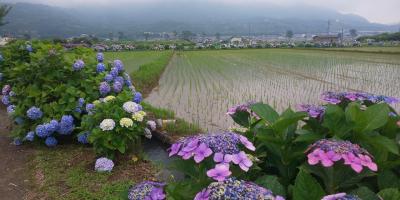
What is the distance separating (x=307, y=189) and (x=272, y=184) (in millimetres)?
181

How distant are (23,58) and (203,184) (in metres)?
7.37

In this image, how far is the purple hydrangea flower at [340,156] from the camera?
1213mm

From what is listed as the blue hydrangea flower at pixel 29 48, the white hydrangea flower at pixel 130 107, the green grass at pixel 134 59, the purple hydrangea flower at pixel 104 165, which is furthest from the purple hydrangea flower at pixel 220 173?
the green grass at pixel 134 59

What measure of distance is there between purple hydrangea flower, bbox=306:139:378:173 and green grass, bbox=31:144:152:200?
273cm

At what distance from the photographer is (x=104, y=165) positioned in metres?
4.54

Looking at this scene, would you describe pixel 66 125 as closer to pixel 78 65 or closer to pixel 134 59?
pixel 78 65

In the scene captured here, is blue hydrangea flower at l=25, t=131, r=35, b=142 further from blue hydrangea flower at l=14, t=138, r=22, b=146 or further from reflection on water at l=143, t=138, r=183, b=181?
reflection on water at l=143, t=138, r=183, b=181

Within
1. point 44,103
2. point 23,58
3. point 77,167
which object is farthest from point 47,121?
point 23,58

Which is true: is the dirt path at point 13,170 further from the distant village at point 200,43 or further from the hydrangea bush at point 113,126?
the distant village at point 200,43

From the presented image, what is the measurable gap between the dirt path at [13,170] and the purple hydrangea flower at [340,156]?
3587 millimetres

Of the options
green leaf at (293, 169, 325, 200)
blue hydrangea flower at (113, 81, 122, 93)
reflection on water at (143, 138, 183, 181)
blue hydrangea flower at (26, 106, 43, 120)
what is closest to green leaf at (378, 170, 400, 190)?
green leaf at (293, 169, 325, 200)

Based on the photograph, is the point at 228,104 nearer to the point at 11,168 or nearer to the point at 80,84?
the point at 80,84

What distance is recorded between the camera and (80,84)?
5.95 metres

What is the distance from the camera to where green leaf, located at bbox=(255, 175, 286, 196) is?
1.42 meters
